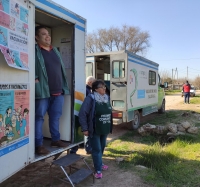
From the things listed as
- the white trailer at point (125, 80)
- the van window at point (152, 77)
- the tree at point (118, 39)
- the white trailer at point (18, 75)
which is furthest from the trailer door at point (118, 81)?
the tree at point (118, 39)

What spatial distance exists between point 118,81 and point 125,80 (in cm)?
23

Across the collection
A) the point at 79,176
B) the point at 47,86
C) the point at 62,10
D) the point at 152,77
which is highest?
the point at 62,10

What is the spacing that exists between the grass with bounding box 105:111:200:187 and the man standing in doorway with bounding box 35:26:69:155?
163 centimetres

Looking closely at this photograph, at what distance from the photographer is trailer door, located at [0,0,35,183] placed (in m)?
2.31

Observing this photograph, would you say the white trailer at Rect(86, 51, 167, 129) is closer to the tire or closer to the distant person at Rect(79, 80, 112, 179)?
the tire

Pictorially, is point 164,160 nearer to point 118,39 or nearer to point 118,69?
point 118,69

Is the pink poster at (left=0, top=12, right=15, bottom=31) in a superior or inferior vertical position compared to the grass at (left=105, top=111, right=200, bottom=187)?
superior

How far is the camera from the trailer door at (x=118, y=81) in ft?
21.0

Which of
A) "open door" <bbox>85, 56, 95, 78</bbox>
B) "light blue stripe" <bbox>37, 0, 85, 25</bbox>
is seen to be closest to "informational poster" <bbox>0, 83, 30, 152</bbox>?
"light blue stripe" <bbox>37, 0, 85, 25</bbox>

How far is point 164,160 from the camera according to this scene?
4.37m

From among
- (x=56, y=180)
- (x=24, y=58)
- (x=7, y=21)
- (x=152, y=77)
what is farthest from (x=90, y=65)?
(x=7, y=21)

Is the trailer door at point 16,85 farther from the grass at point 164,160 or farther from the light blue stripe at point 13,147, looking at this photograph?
the grass at point 164,160

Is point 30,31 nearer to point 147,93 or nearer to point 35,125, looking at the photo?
point 35,125

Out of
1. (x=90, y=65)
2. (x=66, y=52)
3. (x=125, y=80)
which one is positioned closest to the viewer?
(x=66, y=52)
